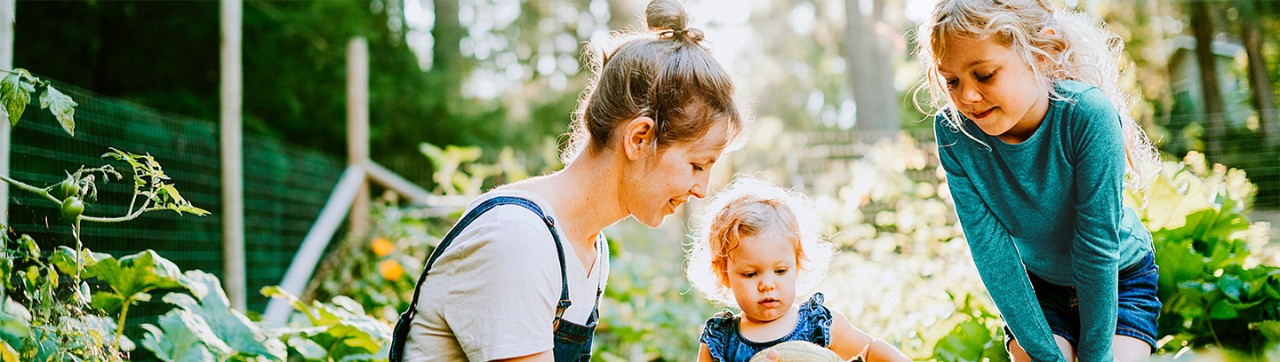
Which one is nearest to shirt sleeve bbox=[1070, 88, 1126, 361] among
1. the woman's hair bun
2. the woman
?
the woman

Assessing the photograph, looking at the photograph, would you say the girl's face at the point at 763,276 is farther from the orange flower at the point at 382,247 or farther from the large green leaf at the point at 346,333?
the orange flower at the point at 382,247

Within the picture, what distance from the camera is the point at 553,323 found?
172cm

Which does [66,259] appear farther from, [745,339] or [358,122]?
[358,122]

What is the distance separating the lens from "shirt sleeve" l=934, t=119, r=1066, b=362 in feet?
6.57

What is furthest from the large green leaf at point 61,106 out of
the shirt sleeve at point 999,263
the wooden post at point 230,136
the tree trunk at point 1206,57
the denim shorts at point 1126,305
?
the tree trunk at point 1206,57

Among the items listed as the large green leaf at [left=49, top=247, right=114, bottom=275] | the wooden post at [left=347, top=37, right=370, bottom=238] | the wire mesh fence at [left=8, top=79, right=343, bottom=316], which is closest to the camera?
the large green leaf at [left=49, top=247, right=114, bottom=275]

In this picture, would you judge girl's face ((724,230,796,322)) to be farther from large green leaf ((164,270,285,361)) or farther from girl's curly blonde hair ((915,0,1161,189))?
large green leaf ((164,270,285,361))

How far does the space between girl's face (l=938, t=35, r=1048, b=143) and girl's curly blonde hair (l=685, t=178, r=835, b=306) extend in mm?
467

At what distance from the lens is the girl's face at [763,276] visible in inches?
83.9

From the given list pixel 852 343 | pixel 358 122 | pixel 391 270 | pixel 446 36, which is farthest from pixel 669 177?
pixel 446 36

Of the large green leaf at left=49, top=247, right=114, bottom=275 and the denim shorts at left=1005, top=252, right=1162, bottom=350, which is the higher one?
the large green leaf at left=49, top=247, right=114, bottom=275

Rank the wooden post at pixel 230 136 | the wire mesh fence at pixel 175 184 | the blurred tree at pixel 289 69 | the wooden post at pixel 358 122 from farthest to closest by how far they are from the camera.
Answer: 1. the blurred tree at pixel 289 69
2. the wooden post at pixel 358 122
3. the wooden post at pixel 230 136
4. the wire mesh fence at pixel 175 184

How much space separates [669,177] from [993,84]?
695mm

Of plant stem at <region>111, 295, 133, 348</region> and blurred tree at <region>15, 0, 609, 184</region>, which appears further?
blurred tree at <region>15, 0, 609, 184</region>
